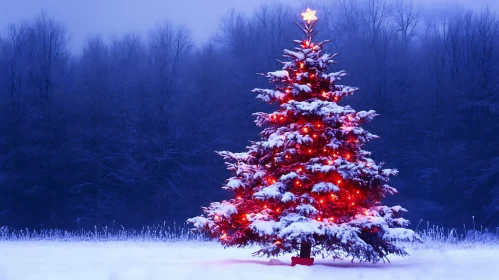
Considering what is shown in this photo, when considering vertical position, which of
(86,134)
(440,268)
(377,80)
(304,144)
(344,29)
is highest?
(344,29)

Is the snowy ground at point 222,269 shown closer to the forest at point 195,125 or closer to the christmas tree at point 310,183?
the christmas tree at point 310,183

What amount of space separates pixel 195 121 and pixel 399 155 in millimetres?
13882

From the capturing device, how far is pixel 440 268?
12.2m

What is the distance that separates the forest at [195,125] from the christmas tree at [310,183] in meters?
25.3

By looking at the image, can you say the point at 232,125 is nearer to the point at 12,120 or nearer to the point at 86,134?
the point at 86,134

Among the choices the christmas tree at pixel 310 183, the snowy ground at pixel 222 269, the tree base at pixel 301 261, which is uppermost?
the christmas tree at pixel 310 183

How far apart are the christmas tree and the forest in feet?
83.1

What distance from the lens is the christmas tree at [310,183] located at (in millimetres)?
12430

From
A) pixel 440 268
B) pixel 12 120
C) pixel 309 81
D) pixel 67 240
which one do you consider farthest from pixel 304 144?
pixel 12 120

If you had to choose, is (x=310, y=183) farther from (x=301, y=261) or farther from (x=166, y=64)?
(x=166, y=64)

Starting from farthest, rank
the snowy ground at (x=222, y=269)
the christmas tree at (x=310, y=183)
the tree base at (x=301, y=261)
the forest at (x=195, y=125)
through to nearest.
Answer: the forest at (x=195, y=125), the tree base at (x=301, y=261), the christmas tree at (x=310, y=183), the snowy ground at (x=222, y=269)

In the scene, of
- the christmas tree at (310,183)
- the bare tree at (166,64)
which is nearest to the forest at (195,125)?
the bare tree at (166,64)

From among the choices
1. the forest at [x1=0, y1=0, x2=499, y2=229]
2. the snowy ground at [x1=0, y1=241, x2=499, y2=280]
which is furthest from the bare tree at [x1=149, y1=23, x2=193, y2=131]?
the snowy ground at [x1=0, y1=241, x2=499, y2=280]

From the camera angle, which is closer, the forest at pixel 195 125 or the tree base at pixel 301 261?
the tree base at pixel 301 261
